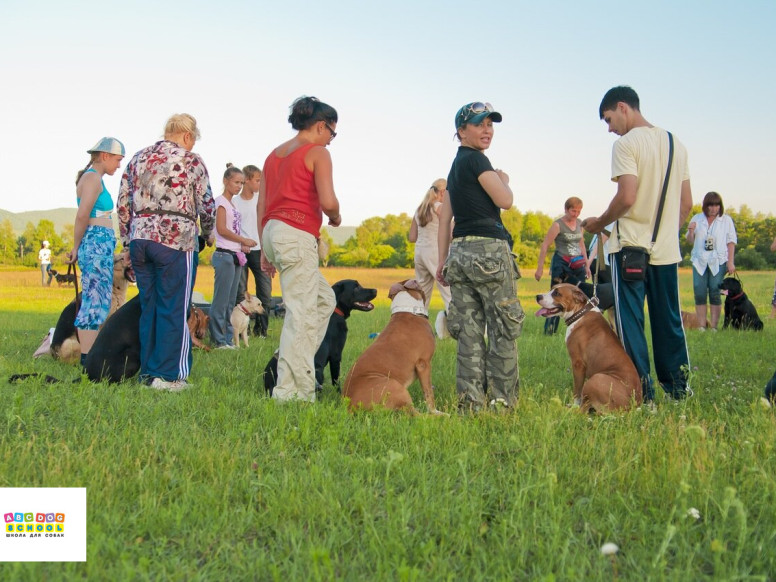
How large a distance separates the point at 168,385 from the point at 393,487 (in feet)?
10.4

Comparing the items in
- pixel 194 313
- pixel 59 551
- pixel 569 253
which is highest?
pixel 569 253

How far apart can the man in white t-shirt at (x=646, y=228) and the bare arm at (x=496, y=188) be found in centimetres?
95

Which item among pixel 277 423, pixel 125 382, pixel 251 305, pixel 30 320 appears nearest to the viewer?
pixel 277 423

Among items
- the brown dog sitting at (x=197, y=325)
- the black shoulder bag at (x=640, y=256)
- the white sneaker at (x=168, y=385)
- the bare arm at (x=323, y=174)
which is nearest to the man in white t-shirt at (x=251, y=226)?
the brown dog sitting at (x=197, y=325)

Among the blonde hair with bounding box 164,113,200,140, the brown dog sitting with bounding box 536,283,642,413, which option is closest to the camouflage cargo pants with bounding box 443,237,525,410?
the brown dog sitting with bounding box 536,283,642,413

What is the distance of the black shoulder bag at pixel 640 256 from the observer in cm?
488

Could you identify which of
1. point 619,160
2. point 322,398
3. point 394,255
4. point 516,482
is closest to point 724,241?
point 619,160

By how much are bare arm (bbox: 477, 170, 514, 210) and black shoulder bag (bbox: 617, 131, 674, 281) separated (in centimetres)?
112

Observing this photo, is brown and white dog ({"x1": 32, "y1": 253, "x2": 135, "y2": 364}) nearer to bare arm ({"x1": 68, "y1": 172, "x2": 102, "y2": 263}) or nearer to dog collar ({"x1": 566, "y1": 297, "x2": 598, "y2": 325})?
bare arm ({"x1": 68, "y1": 172, "x2": 102, "y2": 263})

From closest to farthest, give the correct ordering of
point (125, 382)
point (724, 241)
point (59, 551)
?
1. point (59, 551)
2. point (125, 382)
3. point (724, 241)

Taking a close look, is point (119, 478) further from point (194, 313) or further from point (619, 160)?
point (194, 313)

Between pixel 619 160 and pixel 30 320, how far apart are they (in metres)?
12.5

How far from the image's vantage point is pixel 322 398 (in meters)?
5.36

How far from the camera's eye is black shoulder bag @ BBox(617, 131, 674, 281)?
4875 mm
